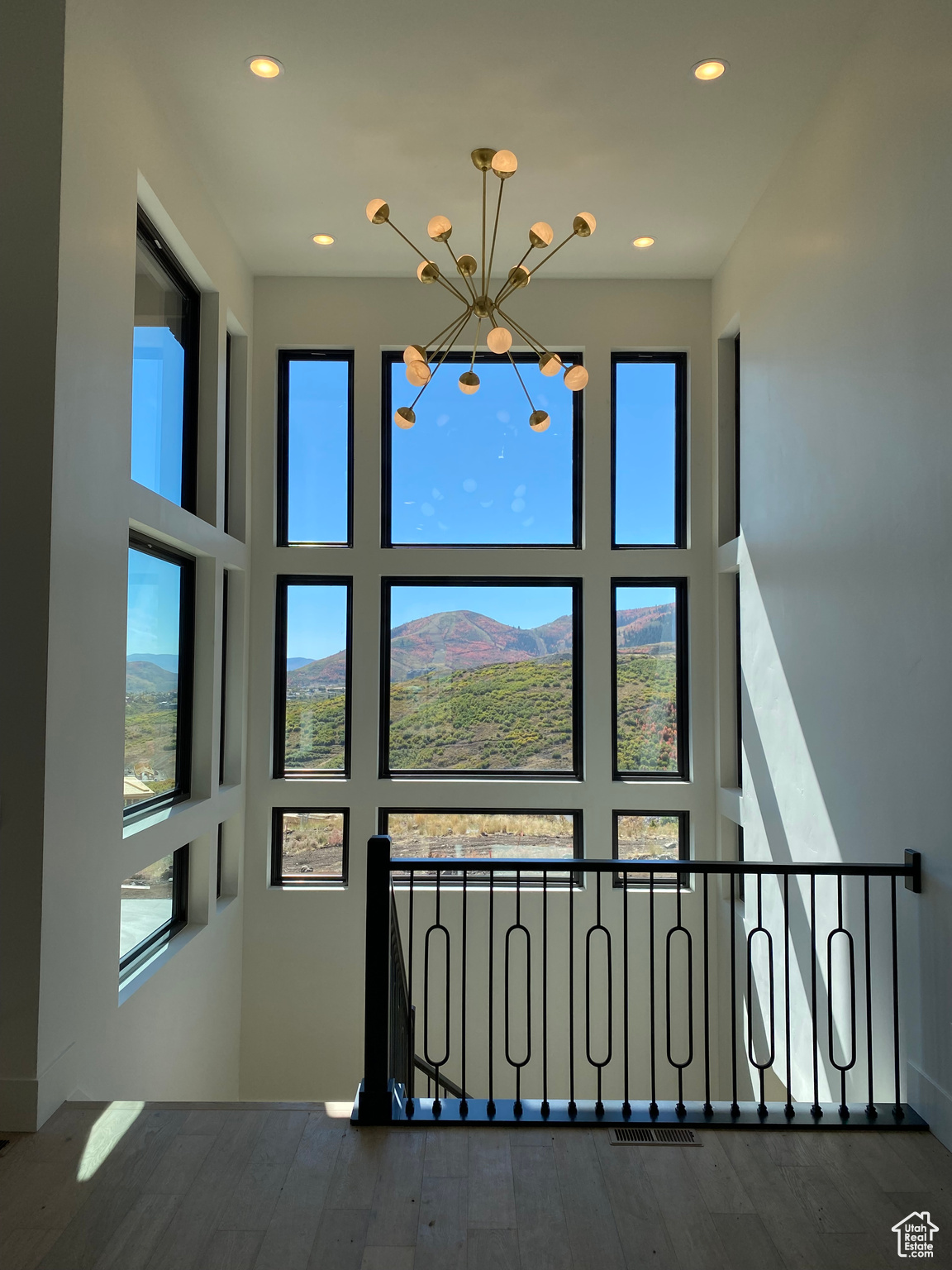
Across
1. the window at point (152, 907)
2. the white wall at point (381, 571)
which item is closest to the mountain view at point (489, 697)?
the white wall at point (381, 571)

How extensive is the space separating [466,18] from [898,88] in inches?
66.6

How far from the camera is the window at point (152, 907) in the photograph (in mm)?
3938

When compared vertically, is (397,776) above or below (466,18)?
below

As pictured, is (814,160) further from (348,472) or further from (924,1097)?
(924,1097)

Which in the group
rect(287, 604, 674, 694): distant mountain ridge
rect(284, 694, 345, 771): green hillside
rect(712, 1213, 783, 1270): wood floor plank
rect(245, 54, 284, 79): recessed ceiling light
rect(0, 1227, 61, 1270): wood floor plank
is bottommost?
rect(712, 1213, 783, 1270): wood floor plank

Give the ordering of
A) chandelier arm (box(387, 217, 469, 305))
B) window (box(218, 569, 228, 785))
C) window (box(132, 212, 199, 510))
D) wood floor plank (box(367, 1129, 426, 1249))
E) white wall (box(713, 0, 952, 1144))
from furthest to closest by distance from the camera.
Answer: window (box(218, 569, 228, 785)) → window (box(132, 212, 199, 510)) → chandelier arm (box(387, 217, 469, 305)) → white wall (box(713, 0, 952, 1144)) → wood floor plank (box(367, 1129, 426, 1249))

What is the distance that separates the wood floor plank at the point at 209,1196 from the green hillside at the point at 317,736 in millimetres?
3033

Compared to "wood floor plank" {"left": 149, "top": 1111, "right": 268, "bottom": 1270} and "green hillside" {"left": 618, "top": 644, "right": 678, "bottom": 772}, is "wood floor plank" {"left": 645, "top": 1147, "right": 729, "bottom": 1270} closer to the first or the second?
"wood floor plank" {"left": 149, "top": 1111, "right": 268, "bottom": 1270}

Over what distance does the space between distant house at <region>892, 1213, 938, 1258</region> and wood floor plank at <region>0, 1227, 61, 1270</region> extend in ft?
7.32

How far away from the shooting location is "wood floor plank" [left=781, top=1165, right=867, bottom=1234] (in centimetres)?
229

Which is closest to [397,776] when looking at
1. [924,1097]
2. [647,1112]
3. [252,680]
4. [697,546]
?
[252,680]

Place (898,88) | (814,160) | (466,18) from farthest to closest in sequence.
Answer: (814,160) < (466,18) < (898,88)

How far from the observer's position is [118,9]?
3.29 meters

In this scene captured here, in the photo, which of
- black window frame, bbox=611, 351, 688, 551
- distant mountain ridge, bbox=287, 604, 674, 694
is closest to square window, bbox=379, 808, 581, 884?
distant mountain ridge, bbox=287, 604, 674, 694
